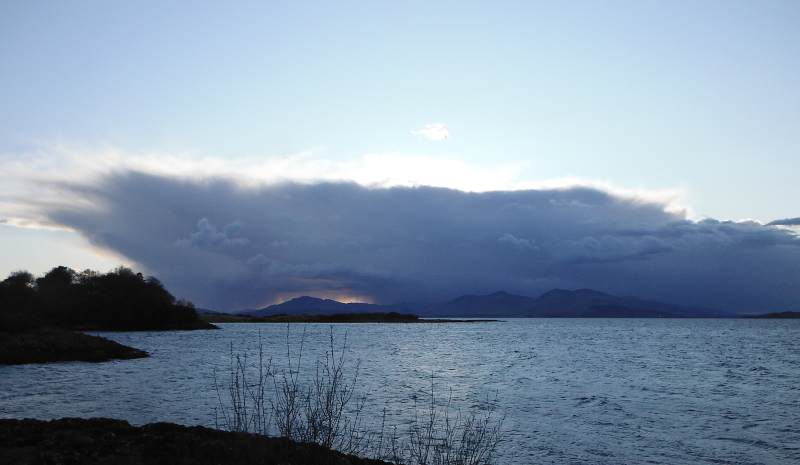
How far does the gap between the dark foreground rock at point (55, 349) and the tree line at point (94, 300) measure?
69399mm

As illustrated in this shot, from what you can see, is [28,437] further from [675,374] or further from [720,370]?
[720,370]

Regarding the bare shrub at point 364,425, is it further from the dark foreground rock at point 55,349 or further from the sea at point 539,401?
the dark foreground rock at point 55,349

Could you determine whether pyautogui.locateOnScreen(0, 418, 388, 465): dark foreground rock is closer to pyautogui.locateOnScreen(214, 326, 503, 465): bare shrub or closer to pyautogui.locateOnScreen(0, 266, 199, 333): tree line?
pyautogui.locateOnScreen(214, 326, 503, 465): bare shrub

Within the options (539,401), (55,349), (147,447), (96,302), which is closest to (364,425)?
(147,447)

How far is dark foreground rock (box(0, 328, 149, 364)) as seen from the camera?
41469 millimetres

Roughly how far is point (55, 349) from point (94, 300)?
80068 mm

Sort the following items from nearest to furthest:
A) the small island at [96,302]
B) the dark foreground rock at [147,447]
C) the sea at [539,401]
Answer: the dark foreground rock at [147,447], the sea at [539,401], the small island at [96,302]

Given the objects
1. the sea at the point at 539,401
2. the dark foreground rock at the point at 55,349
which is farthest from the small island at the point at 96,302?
the sea at the point at 539,401

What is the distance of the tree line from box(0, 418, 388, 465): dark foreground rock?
11089cm

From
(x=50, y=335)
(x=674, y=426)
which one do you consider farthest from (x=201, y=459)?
(x=50, y=335)

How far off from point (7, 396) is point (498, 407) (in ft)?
77.9

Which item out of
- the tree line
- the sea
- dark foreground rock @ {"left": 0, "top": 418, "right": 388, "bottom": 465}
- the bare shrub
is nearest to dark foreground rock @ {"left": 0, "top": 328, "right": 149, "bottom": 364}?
the sea

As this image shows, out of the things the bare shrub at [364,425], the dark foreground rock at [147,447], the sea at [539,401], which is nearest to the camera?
the dark foreground rock at [147,447]

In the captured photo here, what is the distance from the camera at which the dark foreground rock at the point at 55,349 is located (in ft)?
136
